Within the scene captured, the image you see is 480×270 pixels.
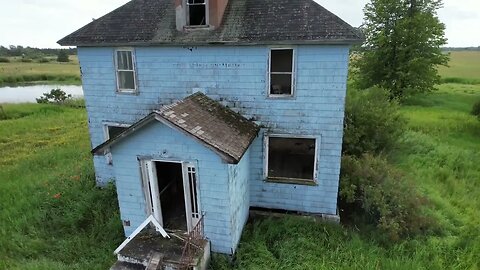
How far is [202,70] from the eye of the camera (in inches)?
345

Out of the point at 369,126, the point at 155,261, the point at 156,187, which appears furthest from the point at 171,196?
the point at 369,126

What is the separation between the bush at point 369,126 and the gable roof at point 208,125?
555cm

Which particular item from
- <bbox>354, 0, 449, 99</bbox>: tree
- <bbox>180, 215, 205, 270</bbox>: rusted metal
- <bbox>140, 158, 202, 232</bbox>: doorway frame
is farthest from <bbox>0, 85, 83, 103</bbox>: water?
<bbox>180, 215, 205, 270</bbox>: rusted metal

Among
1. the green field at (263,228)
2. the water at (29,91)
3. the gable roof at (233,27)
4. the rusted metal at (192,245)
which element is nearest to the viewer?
the rusted metal at (192,245)

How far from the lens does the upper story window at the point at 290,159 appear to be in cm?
895

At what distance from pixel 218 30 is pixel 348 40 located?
3.41m

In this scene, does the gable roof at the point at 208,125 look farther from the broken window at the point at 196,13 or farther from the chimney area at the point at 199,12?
the broken window at the point at 196,13

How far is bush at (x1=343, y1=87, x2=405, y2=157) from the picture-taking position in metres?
12.5

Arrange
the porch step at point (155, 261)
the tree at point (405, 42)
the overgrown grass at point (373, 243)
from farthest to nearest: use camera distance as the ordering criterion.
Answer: the tree at point (405, 42) < the overgrown grass at point (373, 243) < the porch step at point (155, 261)

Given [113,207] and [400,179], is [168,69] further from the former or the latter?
[400,179]

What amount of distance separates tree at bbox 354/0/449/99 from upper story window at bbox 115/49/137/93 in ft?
61.7

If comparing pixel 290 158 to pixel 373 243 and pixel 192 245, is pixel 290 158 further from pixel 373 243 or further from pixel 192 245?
pixel 192 245

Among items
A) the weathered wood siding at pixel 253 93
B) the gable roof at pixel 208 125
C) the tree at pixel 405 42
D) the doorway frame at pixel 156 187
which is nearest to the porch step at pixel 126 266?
the doorway frame at pixel 156 187

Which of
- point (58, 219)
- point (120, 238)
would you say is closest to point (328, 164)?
point (120, 238)
